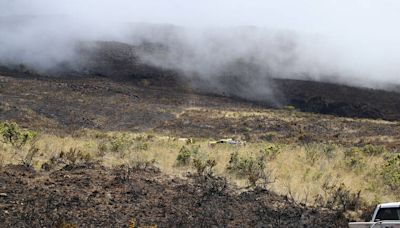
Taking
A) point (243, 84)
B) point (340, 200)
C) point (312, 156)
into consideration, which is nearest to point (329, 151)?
point (312, 156)

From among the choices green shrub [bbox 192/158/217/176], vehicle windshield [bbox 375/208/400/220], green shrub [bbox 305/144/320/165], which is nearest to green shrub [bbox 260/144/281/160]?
green shrub [bbox 305/144/320/165]

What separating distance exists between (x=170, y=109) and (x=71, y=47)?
30010 millimetres

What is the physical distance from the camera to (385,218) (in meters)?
8.57

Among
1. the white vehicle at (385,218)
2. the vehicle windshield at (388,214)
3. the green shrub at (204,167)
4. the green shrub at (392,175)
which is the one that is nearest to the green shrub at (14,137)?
the green shrub at (204,167)

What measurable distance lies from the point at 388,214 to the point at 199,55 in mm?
61808

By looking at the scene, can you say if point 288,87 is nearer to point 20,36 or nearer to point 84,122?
point 84,122

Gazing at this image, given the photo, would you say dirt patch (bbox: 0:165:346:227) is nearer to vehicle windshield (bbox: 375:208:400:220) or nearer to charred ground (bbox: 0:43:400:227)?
charred ground (bbox: 0:43:400:227)

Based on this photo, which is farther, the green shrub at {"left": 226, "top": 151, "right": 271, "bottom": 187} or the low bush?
the green shrub at {"left": 226, "top": 151, "right": 271, "bottom": 187}

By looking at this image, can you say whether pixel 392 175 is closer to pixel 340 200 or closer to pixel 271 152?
pixel 340 200

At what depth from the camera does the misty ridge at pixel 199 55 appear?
199 ft

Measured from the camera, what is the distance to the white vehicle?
27.1 ft

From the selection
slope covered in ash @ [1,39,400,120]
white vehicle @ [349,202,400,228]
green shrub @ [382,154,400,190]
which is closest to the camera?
white vehicle @ [349,202,400,228]

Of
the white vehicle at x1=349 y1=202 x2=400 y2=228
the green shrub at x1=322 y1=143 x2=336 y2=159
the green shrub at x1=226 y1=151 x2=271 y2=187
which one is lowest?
the green shrub at x1=322 y1=143 x2=336 y2=159

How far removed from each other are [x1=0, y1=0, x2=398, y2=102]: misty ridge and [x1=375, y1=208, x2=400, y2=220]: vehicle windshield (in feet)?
158
